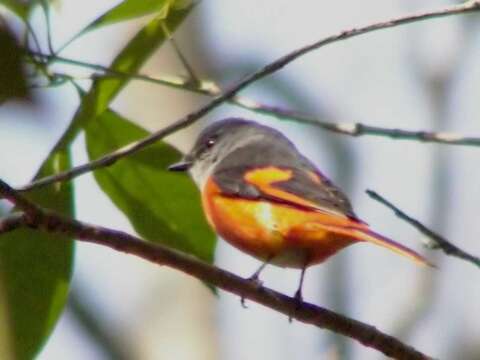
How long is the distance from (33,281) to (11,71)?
1.37 metres

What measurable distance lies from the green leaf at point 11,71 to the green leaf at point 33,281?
124 centimetres

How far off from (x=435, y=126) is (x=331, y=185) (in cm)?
431

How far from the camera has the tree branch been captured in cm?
199

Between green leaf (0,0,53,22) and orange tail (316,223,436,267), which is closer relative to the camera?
green leaf (0,0,53,22)

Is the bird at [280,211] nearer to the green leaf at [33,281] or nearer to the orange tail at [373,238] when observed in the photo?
the orange tail at [373,238]

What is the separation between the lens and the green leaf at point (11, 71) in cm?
81

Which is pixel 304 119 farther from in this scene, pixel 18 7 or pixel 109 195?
pixel 18 7

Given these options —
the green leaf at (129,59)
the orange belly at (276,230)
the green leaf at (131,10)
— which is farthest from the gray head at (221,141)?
the green leaf at (131,10)

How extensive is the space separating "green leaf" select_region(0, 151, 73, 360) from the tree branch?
0.31 ft

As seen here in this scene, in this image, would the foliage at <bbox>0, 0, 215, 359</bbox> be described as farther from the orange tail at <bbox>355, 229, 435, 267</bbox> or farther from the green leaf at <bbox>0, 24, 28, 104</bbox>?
the green leaf at <bbox>0, 24, 28, 104</bbox>

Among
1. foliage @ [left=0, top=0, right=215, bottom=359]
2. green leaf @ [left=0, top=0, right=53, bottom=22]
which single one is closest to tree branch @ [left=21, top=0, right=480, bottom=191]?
foliage @ [left=0, top=0, right=215, bottom=359]

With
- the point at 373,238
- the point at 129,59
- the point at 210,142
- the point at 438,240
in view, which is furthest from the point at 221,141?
the point at 438,240

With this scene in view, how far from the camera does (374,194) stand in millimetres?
1964

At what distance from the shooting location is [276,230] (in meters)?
3.33
